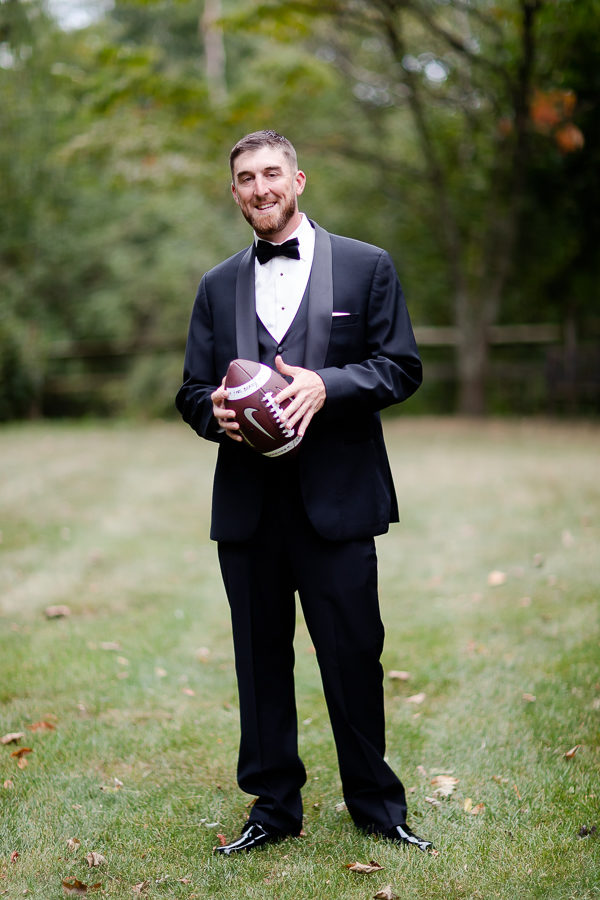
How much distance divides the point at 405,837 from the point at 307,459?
1.35 meters

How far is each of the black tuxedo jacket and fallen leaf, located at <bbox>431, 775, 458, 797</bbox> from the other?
128 cm

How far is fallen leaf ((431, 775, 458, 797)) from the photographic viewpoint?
3686 mm

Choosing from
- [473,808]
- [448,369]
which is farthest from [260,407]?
[448,369]

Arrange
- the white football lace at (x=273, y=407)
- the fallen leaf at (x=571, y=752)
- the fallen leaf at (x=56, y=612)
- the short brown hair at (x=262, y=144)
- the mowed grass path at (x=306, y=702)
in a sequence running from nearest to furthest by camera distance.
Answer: the white football lace at (x=273, y=407), the short brown hair at (x=262, y=144), the mowed grass path at (x=306, y=702), the fallen leaf at (x=571, y=752), the fallen leaf at (x=56, y=612)

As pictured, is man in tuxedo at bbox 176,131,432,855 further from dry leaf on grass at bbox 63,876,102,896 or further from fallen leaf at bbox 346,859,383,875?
dry leaf on grass at bbox 63,876,102,896

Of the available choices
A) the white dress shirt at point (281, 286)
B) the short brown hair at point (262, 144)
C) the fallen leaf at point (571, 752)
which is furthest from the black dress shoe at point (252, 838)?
the short brown hair at point (262, 144)

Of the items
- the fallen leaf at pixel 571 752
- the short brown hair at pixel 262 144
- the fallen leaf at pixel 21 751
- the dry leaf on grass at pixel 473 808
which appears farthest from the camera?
the fallen leaf at pixel 21 751

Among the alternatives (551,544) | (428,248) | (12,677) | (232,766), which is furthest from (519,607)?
(428,248)

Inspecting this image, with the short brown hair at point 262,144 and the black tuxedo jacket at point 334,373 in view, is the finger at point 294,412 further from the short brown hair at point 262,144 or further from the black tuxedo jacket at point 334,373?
the short brown hair at point 262,144

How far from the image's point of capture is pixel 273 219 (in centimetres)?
294

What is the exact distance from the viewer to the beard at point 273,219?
116 inches

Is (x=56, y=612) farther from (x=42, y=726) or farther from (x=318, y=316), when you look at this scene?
(x=318, y=316)

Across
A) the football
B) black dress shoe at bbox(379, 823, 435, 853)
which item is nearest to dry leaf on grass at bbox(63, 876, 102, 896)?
black dress shoe at bbox(379, 823, 435, 853)

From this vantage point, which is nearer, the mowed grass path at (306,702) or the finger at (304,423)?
the finger at (304,423)
